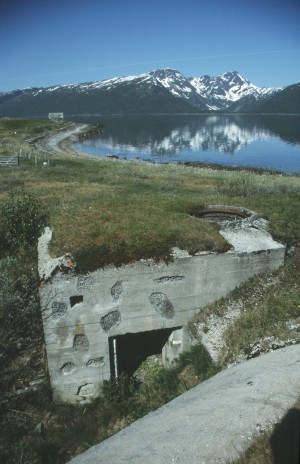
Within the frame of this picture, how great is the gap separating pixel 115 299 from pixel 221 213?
6.52m

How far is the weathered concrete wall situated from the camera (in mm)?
9563

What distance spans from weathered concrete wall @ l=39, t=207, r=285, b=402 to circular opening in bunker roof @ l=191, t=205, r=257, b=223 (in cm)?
288

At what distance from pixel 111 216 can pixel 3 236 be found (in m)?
4.48

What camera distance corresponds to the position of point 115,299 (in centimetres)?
985

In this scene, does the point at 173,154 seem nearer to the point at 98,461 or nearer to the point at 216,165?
the point at 216,165

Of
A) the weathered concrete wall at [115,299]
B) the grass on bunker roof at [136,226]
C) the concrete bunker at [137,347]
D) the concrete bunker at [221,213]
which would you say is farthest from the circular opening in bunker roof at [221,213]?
the concrete bunker at [137,347]

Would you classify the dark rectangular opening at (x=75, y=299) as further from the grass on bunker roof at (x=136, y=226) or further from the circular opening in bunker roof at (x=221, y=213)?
the circular opening in bunker roof at (x=221, y=213)

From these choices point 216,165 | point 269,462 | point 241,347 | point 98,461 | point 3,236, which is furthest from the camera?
point 216,165

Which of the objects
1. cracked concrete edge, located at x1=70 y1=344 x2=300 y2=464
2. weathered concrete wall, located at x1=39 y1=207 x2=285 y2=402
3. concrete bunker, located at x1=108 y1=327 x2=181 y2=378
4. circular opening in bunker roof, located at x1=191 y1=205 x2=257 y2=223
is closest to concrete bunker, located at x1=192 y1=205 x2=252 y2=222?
circular opening in bunker roof, located at x1=191 y1=205 x2=257 y2=223

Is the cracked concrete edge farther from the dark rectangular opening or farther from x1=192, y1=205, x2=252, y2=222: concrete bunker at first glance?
x1=192, y1=205, x2=252, y2=222: concrete bunker

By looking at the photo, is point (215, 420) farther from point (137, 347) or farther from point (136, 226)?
point (137, 347)

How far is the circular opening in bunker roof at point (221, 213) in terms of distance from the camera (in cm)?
1379

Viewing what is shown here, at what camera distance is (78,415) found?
10.2 meters

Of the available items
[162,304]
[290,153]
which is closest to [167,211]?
[162,304]
